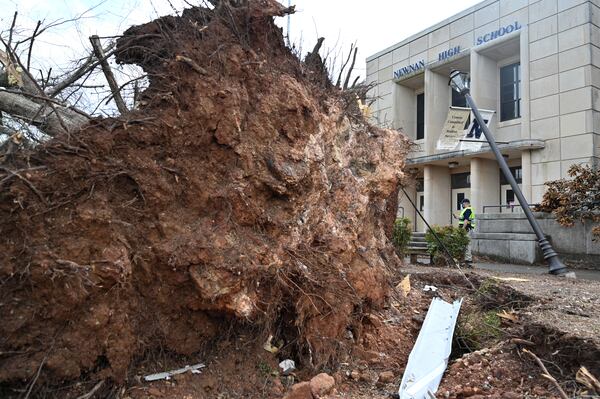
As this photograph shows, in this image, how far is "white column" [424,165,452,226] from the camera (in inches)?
810

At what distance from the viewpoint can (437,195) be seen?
20.7 m

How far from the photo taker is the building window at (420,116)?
2247cm

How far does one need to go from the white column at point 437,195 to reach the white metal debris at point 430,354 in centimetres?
1520

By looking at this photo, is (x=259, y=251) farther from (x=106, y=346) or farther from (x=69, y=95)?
(x=69, y=95)

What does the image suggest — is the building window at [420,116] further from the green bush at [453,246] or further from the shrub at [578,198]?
the green bush at [453,246]

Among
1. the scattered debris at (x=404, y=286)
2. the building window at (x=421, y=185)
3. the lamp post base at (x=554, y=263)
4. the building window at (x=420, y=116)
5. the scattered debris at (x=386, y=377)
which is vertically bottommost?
the scattered debris at (x=386, y=377)

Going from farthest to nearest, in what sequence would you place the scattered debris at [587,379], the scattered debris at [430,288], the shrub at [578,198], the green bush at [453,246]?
the green bush at [453,246] → the shrub at [578,198] → the scattered debris at [430,288] → the scattered debris at [587,379]

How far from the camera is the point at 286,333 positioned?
444cm

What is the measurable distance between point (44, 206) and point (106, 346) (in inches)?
45.0

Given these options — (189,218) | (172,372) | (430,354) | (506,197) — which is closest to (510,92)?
(506,197)

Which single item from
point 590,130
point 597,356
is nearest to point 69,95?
point 597,356

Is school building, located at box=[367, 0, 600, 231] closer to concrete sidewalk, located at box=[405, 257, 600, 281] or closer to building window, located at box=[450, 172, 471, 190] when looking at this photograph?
building window, located at box=[450, 172, 471, 190]

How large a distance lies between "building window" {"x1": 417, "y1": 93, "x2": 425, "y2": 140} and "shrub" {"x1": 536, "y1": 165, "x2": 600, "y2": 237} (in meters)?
10.8

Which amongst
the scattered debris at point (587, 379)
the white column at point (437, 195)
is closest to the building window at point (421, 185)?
the white column at point (437, 195)
